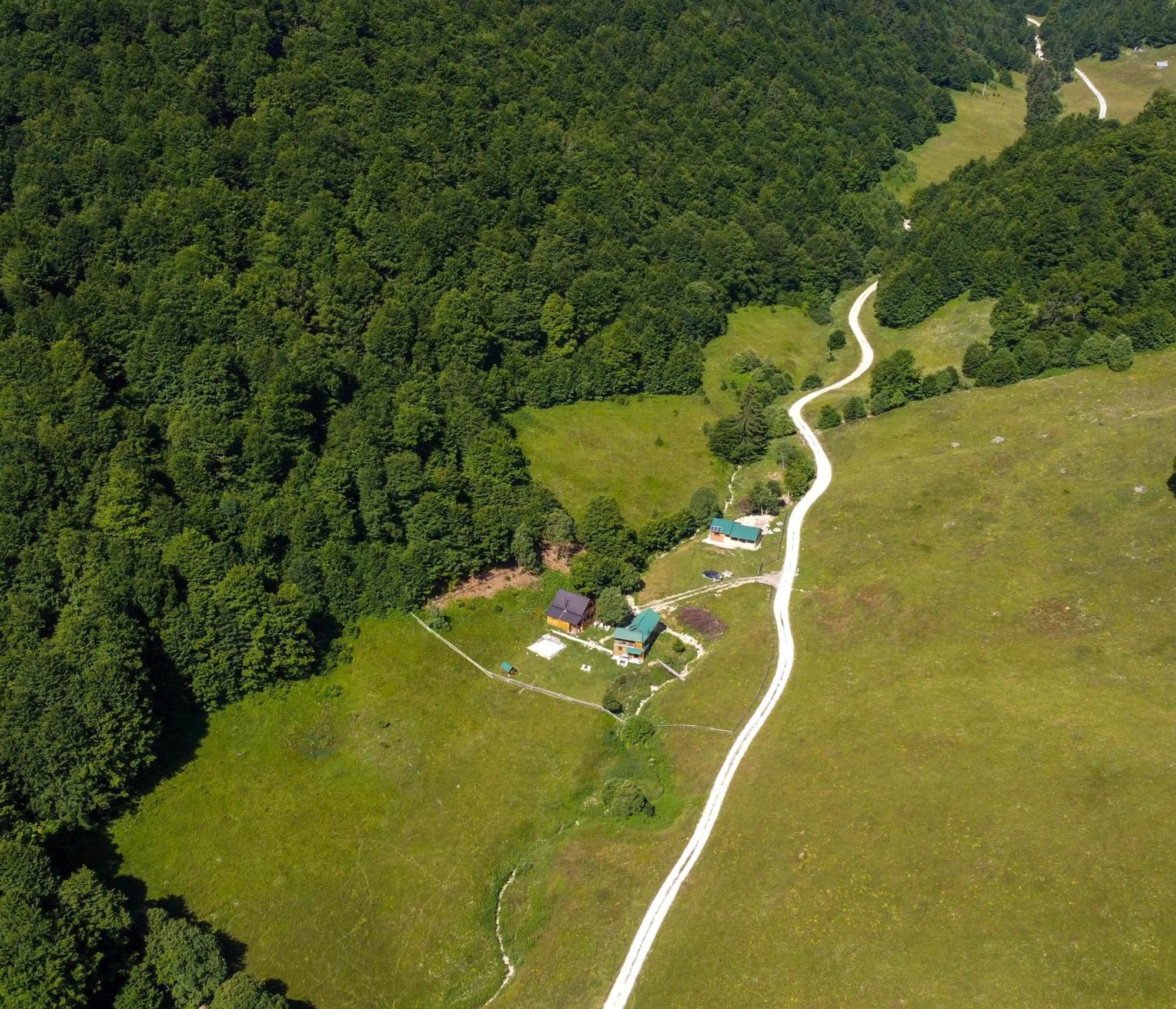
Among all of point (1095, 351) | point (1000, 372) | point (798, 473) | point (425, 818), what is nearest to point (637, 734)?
point (425, 818)

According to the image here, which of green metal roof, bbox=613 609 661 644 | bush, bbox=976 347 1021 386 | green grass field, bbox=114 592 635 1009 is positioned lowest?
green grass field, bbox=114 592 635 1009

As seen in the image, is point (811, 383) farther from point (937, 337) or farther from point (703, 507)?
point (703, 507)

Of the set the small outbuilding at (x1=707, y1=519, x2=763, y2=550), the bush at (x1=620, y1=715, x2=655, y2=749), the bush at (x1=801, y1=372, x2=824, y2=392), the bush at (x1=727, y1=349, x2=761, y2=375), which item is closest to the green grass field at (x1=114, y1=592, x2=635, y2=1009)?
the bush at (x1=620, y1=715, x2=655, y2=749)

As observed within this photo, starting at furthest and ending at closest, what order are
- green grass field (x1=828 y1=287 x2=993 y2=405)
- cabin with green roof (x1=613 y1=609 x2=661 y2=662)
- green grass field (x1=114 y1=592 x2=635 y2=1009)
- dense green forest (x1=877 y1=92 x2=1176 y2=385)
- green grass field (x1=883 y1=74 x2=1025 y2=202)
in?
green grass field (x1=883 y1=74 x2=1025 y2=202)
green grass field (x1=828 y1=287 x2=993 y2=405)
dense green forest (x1=877 y1=92 x2=1176 y2=385)
cabin with green roof (x1=613 y1=609 x2=661 y2=662)
green grass field (x1=114 y1=592 x2=635 y2=1009)

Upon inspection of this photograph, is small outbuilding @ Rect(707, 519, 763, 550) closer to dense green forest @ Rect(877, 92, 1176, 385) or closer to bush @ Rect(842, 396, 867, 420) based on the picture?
bush @ Rect(842, 396, 867, 420)

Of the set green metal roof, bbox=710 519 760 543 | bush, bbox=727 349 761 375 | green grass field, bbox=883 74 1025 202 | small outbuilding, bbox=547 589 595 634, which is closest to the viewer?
small outbuilding, bbox=547 589 595 634

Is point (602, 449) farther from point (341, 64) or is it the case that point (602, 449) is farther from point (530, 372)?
point (341, 64)

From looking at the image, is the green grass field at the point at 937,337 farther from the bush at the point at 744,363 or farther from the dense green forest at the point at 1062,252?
the bush at the point at 744,363
